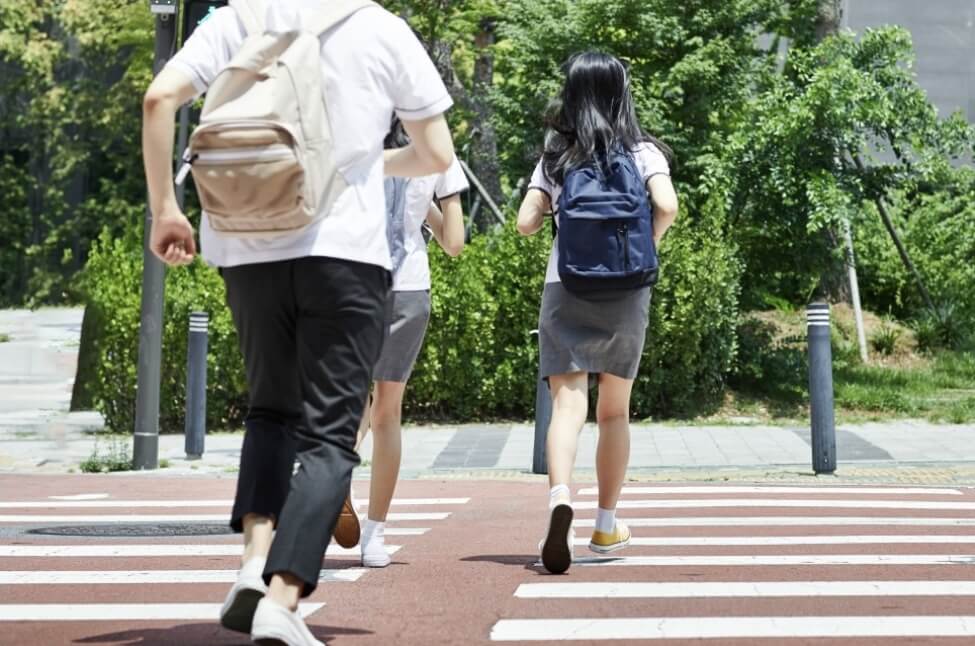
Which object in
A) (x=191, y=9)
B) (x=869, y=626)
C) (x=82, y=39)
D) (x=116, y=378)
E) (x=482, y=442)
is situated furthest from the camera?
(x=82, y=39)

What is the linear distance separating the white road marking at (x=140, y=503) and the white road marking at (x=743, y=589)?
3415mm

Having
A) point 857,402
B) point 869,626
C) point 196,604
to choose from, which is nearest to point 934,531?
point 869,626

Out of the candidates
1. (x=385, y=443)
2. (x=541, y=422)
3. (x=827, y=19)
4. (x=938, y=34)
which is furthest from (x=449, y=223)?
(x=938, y=34)

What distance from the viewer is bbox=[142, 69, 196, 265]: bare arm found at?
162 inches

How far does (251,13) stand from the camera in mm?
4340

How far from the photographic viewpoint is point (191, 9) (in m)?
10.7

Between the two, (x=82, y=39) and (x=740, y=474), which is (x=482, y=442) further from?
(x=82, y=39)

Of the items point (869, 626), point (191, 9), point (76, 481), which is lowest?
point (76, 481)

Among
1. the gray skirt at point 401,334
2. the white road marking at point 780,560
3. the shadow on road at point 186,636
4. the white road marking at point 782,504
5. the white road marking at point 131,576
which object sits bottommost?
the white road marking at point 782,504

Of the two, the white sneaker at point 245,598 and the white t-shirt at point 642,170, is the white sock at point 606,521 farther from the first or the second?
the white sneaker at point 245,598

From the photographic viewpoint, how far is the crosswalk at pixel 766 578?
486 cm

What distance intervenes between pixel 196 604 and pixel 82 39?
27.1 meters

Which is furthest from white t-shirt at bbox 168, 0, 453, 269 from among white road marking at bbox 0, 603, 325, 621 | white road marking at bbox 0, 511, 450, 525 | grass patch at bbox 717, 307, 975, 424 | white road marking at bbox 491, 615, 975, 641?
grass patch at bbox 717, 307, 975, 424

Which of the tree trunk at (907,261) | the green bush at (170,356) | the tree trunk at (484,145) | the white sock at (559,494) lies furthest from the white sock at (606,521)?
the tree trunk at (484,145)
